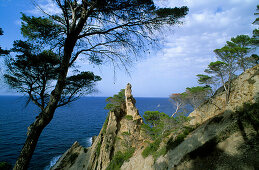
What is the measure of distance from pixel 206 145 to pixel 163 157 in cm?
313

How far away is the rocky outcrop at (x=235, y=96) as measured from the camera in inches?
274

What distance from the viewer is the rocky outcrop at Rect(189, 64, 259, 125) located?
22.8 feet

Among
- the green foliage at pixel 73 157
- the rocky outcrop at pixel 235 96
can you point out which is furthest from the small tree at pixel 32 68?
the green foliage at pixel 73 157

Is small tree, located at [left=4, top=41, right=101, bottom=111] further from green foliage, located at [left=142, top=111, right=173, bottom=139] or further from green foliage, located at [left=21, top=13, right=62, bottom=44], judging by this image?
green foliage, located at [left=142, top=111, right=173, bottom=139]

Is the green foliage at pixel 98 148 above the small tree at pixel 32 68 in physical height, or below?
below

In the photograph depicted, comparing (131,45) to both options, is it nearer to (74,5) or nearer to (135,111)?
(74,5)

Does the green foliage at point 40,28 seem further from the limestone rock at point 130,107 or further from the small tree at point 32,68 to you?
the limestone rock at point 130,107

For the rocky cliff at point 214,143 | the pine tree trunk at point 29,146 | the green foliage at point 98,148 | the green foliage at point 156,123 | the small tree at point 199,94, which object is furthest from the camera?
the green foliage at point 98,148

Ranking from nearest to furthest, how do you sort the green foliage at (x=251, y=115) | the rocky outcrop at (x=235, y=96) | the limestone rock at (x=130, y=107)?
the green foliage at (x=251, y=115), the rocky outcrop at (x=235, y=96), the limestone rock at (x=130, y=107)

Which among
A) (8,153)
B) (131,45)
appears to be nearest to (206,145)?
(131,45)

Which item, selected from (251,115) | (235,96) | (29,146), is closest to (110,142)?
(29,146)

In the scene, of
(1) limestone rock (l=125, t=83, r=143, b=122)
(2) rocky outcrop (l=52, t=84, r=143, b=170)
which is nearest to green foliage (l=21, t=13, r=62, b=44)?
(2) rocky outcrop (l=52, t=84, r=143, b=170)

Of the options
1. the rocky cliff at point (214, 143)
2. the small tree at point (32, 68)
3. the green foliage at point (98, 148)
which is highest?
the small tree at point (32, 68)

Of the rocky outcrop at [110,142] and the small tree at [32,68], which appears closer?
the small tree at [32,68]
